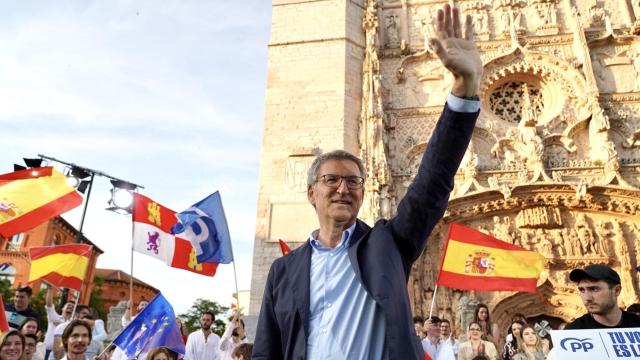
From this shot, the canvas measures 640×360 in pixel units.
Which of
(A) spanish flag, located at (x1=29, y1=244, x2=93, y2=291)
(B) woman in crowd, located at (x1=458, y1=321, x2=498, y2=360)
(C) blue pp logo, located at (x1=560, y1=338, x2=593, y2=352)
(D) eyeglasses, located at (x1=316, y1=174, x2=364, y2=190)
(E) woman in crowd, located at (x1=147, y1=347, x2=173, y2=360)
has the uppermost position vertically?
(A) spanish flag, located at (x1=29, y1=244, x2=93, y2=291)

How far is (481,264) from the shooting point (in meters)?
6.98

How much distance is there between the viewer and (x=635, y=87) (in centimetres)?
1273

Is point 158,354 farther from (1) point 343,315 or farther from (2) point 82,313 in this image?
(1) point 343,315

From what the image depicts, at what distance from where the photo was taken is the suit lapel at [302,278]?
1620 millimetres

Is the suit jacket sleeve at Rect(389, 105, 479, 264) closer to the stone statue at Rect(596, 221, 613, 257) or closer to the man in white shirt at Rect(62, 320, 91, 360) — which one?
the man in white shirt at Rect(62, 320, 91, 360)

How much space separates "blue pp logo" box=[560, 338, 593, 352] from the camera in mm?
2553

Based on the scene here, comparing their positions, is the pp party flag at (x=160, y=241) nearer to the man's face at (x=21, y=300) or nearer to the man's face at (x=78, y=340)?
the man's face at (x=21, y=300)

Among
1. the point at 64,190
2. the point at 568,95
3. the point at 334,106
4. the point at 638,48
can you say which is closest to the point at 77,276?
the point at 64,190

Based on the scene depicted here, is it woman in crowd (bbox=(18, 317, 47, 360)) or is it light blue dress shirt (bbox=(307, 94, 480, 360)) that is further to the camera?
woman in crowd (bbox=(18, 317, 47, 360))

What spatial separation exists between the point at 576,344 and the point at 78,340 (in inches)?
145

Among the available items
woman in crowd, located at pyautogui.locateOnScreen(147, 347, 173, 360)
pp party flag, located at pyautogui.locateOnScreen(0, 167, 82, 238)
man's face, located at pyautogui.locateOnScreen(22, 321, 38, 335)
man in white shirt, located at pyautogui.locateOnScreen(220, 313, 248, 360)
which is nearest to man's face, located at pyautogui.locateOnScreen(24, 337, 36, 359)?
man's face, located at pyautogui.locateOnScreen(22, 321, 38, 335)

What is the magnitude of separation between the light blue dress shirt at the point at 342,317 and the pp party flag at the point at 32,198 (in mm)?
6166

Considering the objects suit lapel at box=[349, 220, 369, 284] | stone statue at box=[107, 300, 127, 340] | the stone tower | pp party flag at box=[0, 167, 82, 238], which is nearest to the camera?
suit lapel at box=[349, 220, 369, 284]

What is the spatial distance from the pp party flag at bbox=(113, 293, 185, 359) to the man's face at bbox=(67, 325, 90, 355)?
51cm
